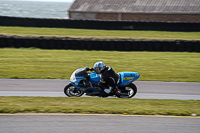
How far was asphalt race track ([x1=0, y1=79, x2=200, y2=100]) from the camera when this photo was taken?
34.5ft

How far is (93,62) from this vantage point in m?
16.6

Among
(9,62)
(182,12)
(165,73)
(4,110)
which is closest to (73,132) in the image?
(4,110)

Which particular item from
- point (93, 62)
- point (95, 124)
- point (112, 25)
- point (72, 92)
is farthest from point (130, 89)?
point (112, 25)

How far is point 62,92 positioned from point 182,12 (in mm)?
31446

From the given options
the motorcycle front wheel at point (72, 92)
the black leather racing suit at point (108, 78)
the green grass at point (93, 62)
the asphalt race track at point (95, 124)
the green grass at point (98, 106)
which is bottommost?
the asphalt race track at point (95, 124)

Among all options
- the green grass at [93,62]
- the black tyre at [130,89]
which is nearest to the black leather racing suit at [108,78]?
the black tyre at [130,89]

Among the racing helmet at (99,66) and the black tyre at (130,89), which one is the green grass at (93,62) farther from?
the racing helmet at (99,66)

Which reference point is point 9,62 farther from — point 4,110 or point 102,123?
point 102,123

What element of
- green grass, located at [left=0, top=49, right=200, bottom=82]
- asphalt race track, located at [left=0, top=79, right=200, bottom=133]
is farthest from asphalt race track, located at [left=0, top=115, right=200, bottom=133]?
green grass, located at [left=0, top=49, right=200, bottom=82]

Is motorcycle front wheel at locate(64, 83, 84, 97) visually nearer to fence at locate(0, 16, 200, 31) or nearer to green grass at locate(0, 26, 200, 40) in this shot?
green grass at locate(0, 26, 200, 40)

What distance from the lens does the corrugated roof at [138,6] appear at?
39375 millimetres

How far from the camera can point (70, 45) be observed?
65.2ft

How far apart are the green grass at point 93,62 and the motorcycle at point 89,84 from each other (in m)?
3.10

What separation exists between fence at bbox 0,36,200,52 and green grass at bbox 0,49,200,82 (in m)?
0.50
